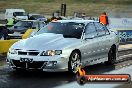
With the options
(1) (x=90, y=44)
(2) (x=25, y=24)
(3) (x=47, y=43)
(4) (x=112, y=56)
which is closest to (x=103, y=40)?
(1) (x=90, y=44)

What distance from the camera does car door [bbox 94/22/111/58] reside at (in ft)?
42.5

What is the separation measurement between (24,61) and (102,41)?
301cm

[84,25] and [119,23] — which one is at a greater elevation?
[84,25]

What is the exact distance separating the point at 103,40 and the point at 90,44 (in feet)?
3.12

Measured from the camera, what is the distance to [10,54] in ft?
36.9

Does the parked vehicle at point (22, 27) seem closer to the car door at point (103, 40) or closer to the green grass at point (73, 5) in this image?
the car door at point (103, 40)

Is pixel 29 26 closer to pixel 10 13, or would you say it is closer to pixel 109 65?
pixel 109 65

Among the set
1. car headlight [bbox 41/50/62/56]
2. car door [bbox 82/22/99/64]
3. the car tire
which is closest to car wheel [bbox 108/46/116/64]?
the car tire

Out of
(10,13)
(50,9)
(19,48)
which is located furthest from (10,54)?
(50,9)

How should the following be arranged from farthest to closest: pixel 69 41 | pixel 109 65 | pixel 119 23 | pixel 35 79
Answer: pixel 119 23, pixel 109 65, pixel 69 41, pixel 35 79

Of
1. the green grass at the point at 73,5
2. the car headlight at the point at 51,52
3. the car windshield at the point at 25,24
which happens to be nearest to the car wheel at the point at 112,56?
the car headlight at the point at 51,52

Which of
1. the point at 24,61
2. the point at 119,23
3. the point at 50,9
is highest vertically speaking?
the point at 24,61

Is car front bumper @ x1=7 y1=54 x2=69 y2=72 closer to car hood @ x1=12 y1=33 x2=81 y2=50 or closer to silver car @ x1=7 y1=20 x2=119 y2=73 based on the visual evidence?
silver car @ x1=7 y1=20 x2=119 y2=73

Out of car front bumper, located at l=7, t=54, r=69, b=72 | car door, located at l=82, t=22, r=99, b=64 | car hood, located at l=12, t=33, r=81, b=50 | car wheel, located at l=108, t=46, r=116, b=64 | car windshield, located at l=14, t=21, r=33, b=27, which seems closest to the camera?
car front bumper, located at l=7, t=54, r=69, b=72
